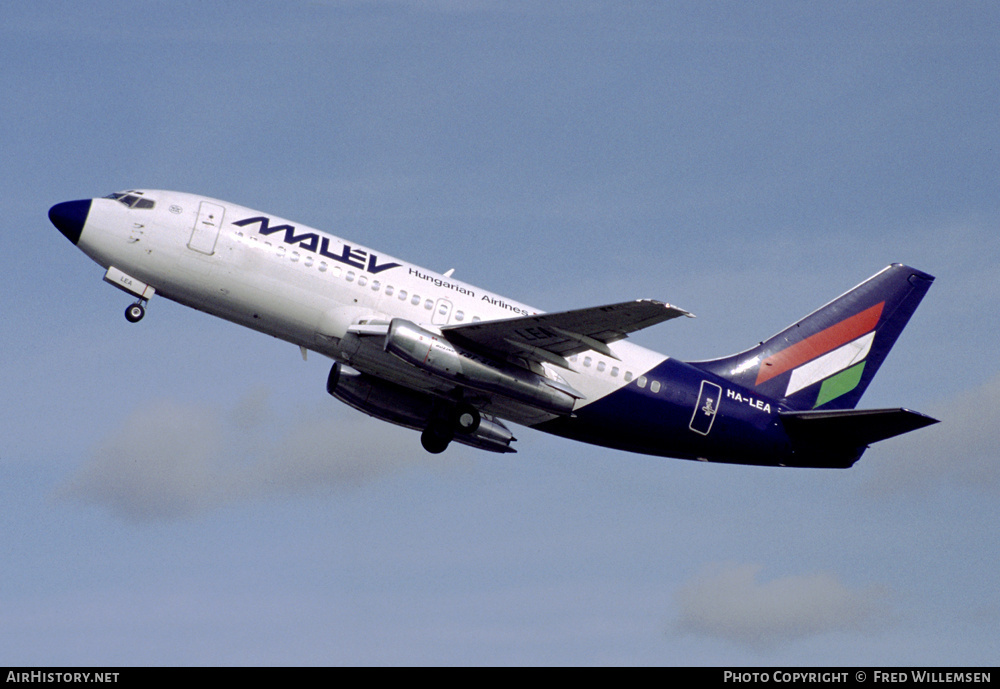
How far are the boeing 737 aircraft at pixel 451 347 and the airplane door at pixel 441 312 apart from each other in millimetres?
44

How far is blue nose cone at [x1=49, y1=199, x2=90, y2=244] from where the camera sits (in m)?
40.3

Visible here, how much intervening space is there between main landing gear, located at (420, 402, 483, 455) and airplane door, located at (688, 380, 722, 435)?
7.47 m

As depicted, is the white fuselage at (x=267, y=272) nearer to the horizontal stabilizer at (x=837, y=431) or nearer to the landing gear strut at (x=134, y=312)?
the landing gear strut at (x=134, y=312)

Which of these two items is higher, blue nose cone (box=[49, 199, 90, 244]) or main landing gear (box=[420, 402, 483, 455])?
blue nose cone (box=[49, 199, 90, 244])

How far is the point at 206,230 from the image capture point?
132 feet

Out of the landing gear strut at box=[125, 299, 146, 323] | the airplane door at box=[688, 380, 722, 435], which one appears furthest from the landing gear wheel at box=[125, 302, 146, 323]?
the airplane door at box=[688, 380, 722, 435]

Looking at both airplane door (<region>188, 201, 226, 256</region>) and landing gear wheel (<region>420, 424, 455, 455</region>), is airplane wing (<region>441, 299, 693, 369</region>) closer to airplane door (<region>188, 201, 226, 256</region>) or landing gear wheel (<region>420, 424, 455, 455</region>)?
Result: landing gear wheel (<region>420, 424, 455, 455</region>)

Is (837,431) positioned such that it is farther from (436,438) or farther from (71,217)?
(71,217)

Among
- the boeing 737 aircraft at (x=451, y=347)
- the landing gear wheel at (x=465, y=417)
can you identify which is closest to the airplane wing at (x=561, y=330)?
the boeing 737 aircraft at (x=451, y=347)

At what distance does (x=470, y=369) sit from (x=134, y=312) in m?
10.9

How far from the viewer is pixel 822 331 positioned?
48656 mm

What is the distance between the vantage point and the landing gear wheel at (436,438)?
43719mm

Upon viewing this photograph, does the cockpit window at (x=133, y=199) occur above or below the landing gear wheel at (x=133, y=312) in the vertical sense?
above
